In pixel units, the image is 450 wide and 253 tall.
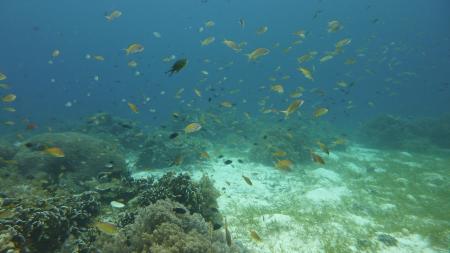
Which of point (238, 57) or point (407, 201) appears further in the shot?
point (238, 57)

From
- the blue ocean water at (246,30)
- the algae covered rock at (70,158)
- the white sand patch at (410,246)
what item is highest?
the blue ocean water at (246,30)

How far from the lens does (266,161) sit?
57.0 ft

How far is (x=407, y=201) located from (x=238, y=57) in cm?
15031

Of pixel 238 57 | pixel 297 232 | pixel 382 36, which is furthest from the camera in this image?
pixel 238 57

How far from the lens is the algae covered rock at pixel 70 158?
11477 mm

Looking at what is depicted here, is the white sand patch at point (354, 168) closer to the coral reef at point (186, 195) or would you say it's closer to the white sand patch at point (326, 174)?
the white sand patch at point (326, 174)

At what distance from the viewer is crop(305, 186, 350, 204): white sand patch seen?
11406 mm

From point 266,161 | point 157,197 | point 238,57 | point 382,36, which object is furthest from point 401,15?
point 157,197

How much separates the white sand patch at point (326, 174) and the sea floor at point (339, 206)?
0.17ft

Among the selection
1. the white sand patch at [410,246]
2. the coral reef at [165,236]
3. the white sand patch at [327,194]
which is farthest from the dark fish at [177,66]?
the white sand patch at [327,194]

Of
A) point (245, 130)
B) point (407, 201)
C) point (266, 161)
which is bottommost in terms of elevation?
point (407, 201)

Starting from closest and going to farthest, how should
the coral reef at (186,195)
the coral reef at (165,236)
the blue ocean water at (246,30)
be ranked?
the coral reef at (165,236) → the coral reef at (186,195) → the blue ocean water at (246,30)

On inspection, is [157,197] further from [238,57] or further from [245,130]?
[238,57]

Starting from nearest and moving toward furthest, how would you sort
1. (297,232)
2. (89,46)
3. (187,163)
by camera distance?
(297,232) → (187,163) → (89,46)
